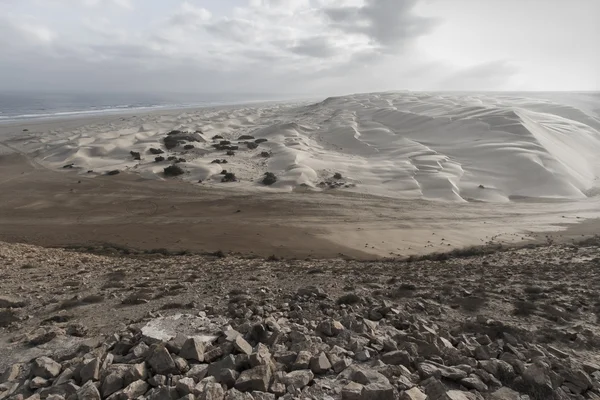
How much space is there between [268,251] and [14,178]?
21.6 m

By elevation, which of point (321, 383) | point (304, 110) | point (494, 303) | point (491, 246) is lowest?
point (491, 246)

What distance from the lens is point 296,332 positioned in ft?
17.9

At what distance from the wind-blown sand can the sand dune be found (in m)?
0.16

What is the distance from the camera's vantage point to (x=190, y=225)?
1730cm

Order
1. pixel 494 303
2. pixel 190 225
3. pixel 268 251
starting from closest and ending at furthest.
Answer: pixel 494 303
pixel 268 251
pixel 190 225

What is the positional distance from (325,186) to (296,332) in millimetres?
19100

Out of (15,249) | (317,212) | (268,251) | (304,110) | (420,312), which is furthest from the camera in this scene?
→ (304,110)

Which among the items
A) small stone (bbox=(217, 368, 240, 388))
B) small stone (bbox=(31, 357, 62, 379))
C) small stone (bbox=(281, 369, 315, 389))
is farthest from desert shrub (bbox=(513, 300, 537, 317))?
small stone (bbox=(31, 357, 62, 379))

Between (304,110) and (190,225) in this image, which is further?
(304,110)

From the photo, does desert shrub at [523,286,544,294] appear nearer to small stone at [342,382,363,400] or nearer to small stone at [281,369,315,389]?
small stone at [342,382,363,400]

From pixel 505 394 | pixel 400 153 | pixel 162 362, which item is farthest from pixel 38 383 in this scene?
pixel 400 153

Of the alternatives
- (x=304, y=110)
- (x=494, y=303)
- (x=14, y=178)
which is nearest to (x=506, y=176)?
(x=494, y=303)

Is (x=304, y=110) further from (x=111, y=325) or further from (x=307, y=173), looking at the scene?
(x=111, y=325)

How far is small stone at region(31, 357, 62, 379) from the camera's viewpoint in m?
4.72
